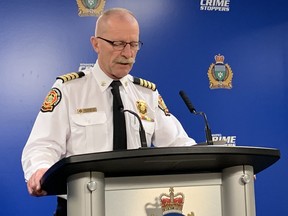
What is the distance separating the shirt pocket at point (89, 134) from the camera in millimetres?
1592

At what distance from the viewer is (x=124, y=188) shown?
37.9 inches

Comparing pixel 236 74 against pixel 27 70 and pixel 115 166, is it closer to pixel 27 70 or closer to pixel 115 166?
pixel 27 70

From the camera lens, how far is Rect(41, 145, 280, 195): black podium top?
875 millimetres

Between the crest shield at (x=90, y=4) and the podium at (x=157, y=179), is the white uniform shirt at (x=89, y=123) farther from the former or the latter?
the crest shield at (x=90, y=4)

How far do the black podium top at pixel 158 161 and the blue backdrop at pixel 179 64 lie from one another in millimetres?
1561

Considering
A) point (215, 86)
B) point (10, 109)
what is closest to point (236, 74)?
point (215, 86)

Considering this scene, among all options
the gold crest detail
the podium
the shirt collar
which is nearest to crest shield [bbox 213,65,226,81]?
the shirt collar

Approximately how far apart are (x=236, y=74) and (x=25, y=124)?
127cm

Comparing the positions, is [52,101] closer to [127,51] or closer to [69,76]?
[69,76]

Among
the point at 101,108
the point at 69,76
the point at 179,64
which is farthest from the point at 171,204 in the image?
the point at 179,64

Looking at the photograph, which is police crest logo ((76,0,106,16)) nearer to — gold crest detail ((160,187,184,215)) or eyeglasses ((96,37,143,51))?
eyeglasses ((96,37,143,51))

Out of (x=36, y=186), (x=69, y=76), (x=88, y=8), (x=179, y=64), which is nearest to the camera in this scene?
(x=36, y=186)

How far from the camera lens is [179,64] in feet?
9.34

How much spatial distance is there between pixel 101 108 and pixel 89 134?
0.11 m
